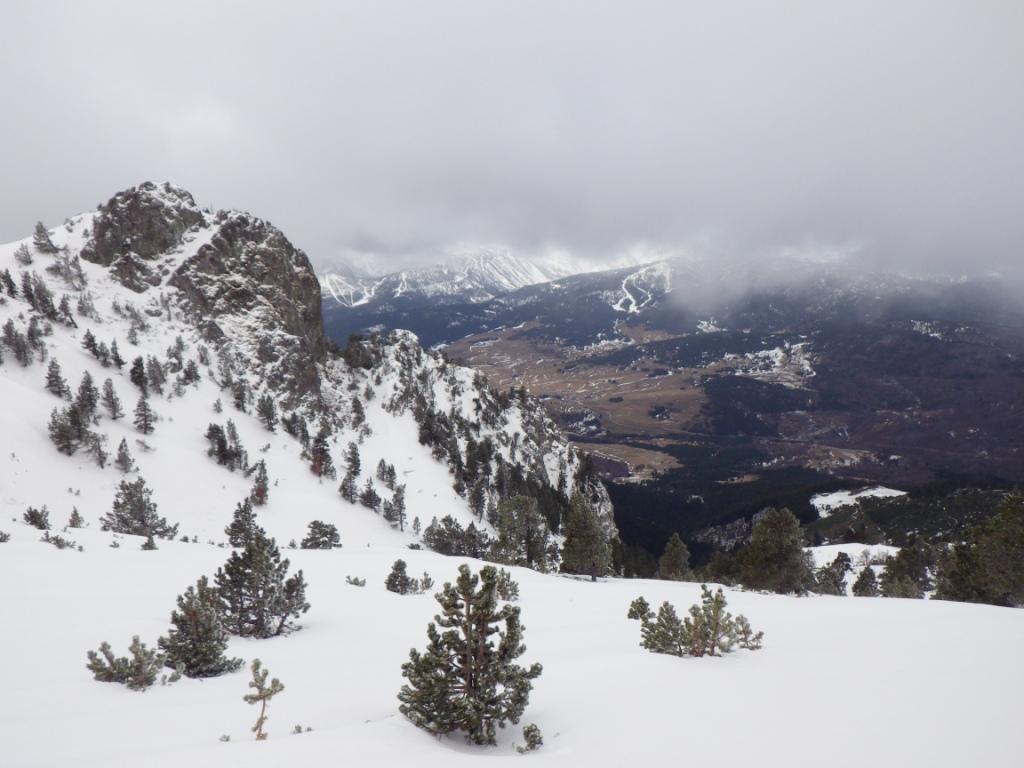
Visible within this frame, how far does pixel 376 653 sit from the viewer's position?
10.1 m

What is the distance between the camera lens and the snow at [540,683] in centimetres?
511

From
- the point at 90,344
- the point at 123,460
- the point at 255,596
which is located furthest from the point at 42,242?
the point at 255,596

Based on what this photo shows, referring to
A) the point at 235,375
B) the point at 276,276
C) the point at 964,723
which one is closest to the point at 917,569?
the point at 964,723

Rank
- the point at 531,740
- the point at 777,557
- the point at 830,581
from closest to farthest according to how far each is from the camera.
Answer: the point at 531,740
the point at 777,557
the point at 830,581

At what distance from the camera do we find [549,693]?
7496mm

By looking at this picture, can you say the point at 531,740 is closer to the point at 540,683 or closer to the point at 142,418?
the point at 540,683

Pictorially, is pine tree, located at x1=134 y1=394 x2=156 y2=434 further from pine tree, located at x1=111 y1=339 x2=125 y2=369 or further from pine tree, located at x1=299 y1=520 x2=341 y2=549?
pine tree, located at x1=299 y1=520 x2=341 y2=549

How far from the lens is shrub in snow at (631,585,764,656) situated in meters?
9.46

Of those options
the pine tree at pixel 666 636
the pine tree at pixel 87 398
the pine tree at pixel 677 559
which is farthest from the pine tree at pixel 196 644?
the pine tree at pixel 677 559

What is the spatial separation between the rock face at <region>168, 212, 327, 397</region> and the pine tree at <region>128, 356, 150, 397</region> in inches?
506

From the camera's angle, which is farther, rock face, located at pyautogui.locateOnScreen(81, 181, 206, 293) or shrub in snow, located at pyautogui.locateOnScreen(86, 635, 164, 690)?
rock face, located at pyautogui.locateOnScreen(81, 181, 206, 293)

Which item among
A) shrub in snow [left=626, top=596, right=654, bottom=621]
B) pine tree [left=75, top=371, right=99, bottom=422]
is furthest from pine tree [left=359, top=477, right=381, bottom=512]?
shrub in snow [left=626, top=596, right=654, bottom=621]

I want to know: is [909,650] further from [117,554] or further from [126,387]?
[126,387]

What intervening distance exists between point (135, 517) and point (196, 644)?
30257 millimetres
